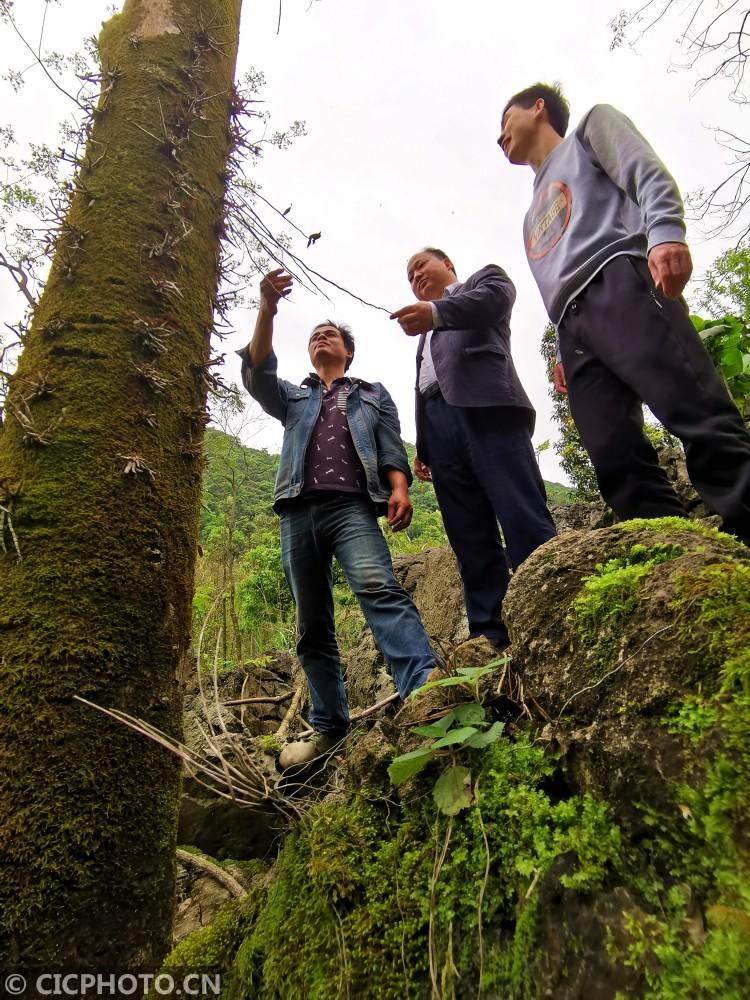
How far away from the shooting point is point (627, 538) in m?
1.30

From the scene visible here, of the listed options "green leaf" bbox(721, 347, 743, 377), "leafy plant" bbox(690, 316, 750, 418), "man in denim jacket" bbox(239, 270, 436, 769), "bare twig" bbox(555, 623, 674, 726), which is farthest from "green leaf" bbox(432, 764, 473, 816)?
"green leaf" bbox(721, 347, 743, 377)

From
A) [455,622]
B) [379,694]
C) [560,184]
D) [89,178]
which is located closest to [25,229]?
[89,178]

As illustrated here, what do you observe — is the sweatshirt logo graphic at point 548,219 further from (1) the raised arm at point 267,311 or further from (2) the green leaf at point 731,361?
(2) the green leaf at point 731,361

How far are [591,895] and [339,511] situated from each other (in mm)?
1924

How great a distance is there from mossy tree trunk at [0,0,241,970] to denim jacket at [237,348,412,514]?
0.89 m

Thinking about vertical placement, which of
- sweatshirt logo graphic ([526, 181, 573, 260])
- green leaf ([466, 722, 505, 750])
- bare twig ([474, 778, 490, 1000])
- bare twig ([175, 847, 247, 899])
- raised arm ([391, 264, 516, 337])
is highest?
sweatshirt logo graphic ([526, 181, 573, 260])

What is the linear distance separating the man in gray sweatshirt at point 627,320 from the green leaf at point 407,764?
114 centimetres

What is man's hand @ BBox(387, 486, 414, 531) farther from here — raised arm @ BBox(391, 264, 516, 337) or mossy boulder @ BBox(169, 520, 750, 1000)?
mossy boulder @ BBox(169, 520, 750, 1000)

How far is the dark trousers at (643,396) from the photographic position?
5.07 ft

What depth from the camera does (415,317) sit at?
2264mm

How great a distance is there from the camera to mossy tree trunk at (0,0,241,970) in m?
1.13

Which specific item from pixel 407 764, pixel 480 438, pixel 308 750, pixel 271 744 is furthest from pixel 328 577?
pixel 407 764

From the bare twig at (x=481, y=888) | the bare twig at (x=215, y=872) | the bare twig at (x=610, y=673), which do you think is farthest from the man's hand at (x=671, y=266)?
the bare twig at (x=215, y=872)

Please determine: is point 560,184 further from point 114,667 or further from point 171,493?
point 114,667
